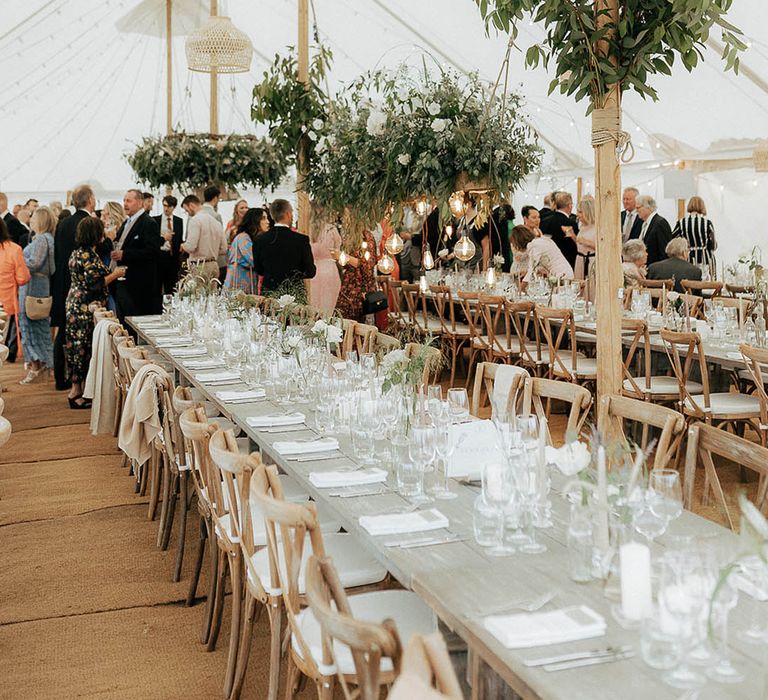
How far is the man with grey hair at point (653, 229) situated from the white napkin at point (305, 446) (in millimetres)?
8080

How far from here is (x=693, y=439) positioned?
3072 mm

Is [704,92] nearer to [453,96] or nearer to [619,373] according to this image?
[453,96]

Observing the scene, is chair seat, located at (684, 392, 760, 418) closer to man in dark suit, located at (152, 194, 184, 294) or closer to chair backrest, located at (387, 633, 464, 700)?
chair backrest, located at (387, 633, 464, 700)

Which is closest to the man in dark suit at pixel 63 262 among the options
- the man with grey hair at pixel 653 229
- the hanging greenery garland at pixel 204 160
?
the hanging greenery garland at pixel 204 160

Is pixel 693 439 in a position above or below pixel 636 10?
below

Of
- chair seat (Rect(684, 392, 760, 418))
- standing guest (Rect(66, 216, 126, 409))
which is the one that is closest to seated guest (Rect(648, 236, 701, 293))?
chair seat (Rect(684, 392, 760, 418))

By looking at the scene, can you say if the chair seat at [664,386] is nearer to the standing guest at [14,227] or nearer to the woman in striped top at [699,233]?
the woman in striped top at [699,233]

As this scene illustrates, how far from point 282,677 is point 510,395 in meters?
1.56

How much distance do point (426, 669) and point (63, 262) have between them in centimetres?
852

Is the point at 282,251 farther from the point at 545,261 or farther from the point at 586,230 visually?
the point at 586,230

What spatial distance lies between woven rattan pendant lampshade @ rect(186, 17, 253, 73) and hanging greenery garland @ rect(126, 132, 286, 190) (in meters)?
0.92

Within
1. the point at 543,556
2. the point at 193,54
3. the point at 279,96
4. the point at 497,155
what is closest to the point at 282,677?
the point at 543,556

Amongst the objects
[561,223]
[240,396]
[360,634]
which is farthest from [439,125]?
[561,223]

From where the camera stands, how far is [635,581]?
1.97 meters
